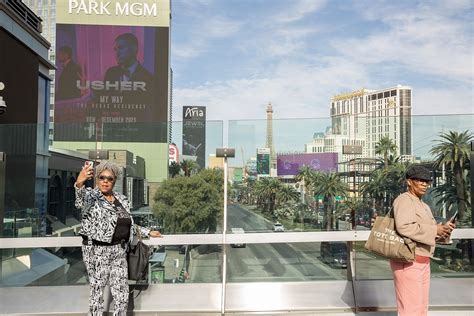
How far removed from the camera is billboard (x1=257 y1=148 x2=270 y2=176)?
5078 millimetres

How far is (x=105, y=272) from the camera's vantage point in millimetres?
3791

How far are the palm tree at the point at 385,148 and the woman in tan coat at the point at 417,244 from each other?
62.9 inches

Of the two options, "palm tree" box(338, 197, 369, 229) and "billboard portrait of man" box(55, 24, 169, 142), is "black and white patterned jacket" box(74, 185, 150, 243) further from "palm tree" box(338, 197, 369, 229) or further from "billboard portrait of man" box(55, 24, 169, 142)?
"billboard portrait of man" box(55, 24, 169, 142)

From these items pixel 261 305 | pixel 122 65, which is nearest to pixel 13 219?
pixel 261 305

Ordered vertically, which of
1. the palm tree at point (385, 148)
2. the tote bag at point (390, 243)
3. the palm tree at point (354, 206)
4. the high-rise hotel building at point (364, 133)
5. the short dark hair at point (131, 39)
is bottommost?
the tote bag at point (390, 243)

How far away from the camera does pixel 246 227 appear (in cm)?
497

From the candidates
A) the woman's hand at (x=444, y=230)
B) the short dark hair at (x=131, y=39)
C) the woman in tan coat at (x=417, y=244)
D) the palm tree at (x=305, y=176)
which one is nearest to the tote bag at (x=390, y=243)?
the woman in tan coat at (x=417, y=244)

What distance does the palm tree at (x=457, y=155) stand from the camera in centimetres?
521

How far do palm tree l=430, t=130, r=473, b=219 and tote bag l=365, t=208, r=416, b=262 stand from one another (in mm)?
2093

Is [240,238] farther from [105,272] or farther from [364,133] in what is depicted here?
[364,133]

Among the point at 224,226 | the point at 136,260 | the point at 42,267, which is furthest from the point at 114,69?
the point at 136,260

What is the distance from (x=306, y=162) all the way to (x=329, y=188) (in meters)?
0.41

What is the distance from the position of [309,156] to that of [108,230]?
246cm

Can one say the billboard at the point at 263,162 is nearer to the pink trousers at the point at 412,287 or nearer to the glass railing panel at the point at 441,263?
the glass railing panel at the point at 441,263
